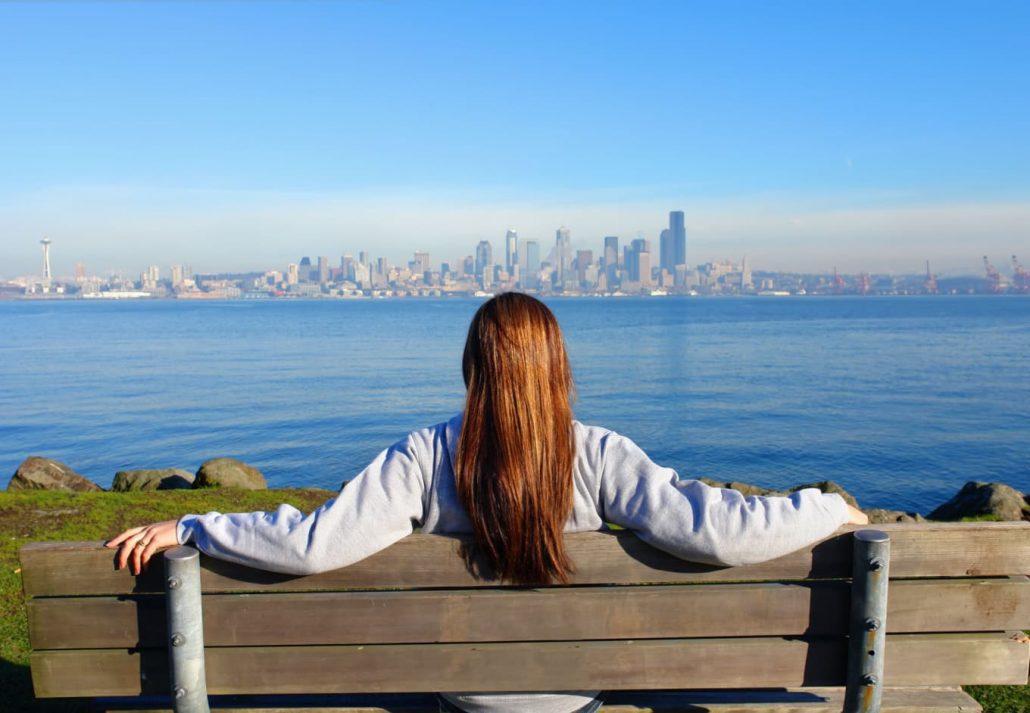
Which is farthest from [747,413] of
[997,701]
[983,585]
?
[983,585]

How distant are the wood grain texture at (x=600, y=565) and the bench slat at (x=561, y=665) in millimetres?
207

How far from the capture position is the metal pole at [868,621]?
2.59 meters

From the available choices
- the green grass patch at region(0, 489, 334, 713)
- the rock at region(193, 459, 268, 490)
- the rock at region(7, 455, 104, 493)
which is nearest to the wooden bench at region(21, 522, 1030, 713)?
the green grass patch at region(0, 489, 334, 713)

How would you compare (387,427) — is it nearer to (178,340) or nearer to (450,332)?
(178,340)

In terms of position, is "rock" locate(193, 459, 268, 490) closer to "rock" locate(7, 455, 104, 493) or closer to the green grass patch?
the green grass patch

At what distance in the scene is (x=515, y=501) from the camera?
263cm

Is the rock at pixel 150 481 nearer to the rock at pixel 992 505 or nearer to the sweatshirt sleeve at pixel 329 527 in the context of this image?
the rock at pixel 992 505

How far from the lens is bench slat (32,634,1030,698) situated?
2.71m

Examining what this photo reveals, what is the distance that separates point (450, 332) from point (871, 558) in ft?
277

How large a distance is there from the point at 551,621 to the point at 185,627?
41.8 inches

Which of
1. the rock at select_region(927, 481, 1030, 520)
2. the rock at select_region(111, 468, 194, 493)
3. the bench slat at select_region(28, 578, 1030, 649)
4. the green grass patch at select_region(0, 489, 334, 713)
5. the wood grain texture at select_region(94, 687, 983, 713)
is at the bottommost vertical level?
the rock at select_region(927, 481, 1030, 520)

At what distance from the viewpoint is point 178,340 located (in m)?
73.6

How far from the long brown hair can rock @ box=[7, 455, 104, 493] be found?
517 inches

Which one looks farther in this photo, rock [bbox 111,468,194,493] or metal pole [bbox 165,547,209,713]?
rock [bbox 111,468,194,493]
